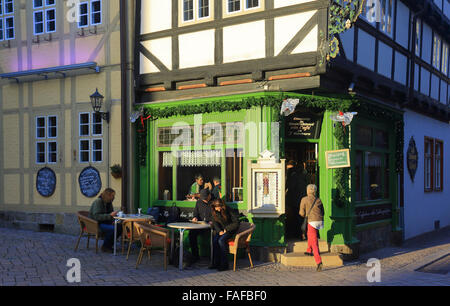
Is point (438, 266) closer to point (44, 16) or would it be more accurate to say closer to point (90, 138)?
point (90, 138)

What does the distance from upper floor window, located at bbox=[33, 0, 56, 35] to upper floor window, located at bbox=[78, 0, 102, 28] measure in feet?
3.23

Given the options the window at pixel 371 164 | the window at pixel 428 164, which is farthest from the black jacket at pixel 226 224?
the window at pixel 428 164

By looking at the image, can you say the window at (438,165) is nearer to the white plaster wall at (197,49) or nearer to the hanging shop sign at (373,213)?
the hanging shop sign at (373,213)

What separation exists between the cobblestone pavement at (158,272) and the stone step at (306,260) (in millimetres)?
186

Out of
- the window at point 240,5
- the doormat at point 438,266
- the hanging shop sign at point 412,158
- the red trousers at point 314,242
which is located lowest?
the doormat at point 438,266

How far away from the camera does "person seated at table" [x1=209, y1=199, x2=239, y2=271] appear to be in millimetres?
9211

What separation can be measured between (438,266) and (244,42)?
246 inches

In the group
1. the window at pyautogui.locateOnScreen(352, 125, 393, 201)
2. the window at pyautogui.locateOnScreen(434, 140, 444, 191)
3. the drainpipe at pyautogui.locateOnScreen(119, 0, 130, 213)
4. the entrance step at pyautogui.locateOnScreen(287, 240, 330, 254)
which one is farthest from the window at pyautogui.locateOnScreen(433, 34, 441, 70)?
the drainpipe at pyautogui.locateOnScreen(119, 0, 130, 213)

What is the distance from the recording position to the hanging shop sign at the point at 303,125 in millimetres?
10789

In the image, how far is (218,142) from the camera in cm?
1093

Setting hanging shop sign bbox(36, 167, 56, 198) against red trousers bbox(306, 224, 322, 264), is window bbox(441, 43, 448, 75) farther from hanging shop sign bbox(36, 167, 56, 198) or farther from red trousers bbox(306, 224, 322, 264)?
hanging shop sign bbox(36, 167, 56, 198)

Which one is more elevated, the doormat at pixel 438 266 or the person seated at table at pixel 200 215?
the person seated at table at pixel 200 215
